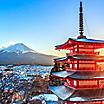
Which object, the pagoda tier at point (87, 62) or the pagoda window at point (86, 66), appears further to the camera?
the pagoda window at point (86, 66)

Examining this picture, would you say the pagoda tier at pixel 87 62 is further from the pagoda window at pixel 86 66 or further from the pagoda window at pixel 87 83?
the pagoda window at pixel 87 83

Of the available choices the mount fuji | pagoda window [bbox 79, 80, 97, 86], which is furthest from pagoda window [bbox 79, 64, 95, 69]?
the mount fuji

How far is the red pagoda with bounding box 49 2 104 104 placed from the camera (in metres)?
16.0

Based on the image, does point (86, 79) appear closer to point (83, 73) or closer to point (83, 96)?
point (83, 73)

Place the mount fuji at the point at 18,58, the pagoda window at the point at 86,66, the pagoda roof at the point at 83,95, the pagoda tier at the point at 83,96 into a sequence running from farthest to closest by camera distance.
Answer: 1. the mount fuji at the point at 18,58
2. the pagoda window at the point at 86,66
3. the pagoda roof at the point at 83,95
4. the pagoda tier at the point at 83,96

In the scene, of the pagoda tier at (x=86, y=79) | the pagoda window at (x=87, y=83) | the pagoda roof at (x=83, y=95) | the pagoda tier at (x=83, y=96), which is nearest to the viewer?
the pagoda tier at (x=83, y=96)

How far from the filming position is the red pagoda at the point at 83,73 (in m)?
16.0

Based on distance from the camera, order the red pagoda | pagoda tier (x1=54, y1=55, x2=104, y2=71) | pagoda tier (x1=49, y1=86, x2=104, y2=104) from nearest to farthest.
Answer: pagoda tier (x1=49, y1=86, x2=104, y2=104)
the red pagoda
pagoda tier (x1=54, y1=55, x2=104, y2=71)

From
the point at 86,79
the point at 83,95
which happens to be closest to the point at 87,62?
the point at 86,79

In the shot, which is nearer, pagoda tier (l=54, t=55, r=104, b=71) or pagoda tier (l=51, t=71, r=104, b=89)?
pagoda tier (l=51, t=71, r=104, b=89)

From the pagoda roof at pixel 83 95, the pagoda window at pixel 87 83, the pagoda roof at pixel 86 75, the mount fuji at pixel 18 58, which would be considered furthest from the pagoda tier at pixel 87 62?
the mount fuji at pixel 18 58

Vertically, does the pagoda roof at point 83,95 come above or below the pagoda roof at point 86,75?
below

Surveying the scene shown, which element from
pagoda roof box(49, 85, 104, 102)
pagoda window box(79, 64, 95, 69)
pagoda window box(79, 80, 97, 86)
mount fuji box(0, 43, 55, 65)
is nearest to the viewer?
pagoda roof box(49, 85, 104, 102)

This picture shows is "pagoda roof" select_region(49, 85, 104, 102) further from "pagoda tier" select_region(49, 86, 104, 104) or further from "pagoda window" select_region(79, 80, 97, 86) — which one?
"pagoda window" select_region(79, 80, 97, 86)
